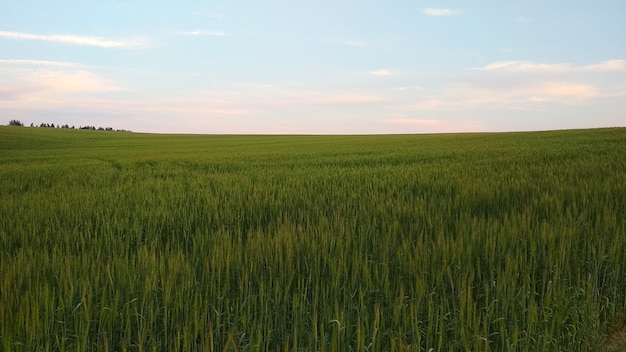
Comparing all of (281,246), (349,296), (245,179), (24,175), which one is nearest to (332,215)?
(281,246)

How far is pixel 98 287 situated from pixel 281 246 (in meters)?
1.22

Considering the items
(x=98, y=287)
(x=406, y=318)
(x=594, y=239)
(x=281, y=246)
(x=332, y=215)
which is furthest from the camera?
(x=332, y=215)

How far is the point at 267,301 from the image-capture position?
2559 millimetres

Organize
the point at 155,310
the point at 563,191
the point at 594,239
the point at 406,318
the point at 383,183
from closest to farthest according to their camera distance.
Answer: the point at 406,318, the point at 155,310, the point at 594,239, the point at 563,191, the point at 383,183

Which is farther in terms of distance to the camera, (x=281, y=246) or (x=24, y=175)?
(x=24, y=175)

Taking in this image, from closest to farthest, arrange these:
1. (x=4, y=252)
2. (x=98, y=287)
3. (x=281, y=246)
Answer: (x=98, y=287), (x=281, y=246), (x=4, y=252)

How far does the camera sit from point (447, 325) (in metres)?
2.47

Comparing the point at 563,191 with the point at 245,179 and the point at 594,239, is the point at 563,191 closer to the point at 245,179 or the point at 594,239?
the point at 594,239

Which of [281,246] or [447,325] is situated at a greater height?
[281,246]

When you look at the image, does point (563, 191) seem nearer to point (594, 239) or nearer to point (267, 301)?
point (594, 239)

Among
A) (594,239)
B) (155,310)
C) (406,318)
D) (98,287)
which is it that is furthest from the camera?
(594,239)

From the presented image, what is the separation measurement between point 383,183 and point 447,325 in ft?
17.2

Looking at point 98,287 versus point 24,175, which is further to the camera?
point 24,175

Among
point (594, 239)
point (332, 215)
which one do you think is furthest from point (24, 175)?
point (594, 239)
